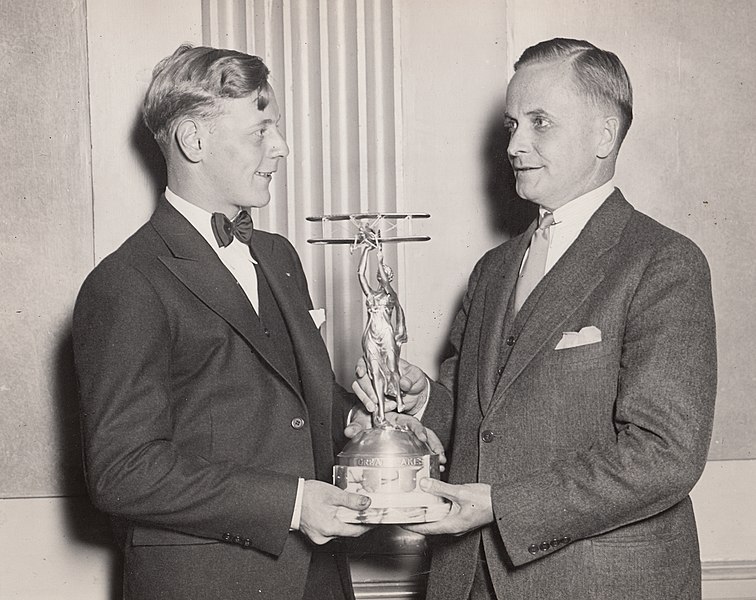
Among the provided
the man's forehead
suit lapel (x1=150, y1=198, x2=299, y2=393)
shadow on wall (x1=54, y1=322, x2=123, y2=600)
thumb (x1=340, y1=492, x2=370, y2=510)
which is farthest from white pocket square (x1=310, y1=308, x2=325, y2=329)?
shadow on wall (x1=54, y1=322, x2=123, y2=600)

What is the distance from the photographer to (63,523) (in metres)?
3.63

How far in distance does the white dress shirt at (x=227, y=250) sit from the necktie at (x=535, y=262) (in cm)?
72

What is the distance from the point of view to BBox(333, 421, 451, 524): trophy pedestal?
8.14 ft

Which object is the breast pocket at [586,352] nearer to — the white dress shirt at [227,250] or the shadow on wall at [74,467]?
the white dress shirt at [227,250]

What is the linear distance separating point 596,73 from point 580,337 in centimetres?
76

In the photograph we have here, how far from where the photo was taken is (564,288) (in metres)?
2.67

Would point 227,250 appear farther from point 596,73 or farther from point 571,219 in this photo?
point 596,73

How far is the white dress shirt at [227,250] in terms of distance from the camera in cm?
286

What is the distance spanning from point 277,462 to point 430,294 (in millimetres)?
1250

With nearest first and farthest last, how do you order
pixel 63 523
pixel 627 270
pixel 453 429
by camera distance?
pixel 627 270 < pixel 453 429 < pixel 63 523

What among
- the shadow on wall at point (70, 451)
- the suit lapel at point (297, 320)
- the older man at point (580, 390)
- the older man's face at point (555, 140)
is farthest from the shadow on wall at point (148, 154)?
the older man's face at point (555, 140)

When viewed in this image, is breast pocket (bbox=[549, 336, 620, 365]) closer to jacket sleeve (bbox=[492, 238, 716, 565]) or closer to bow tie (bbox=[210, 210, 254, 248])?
jacket sleeve (bbox=[492, 238, 716, 565])

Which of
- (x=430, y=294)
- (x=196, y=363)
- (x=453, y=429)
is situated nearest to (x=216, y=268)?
(x=196, y=363)

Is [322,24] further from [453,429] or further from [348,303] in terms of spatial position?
[453,429]
